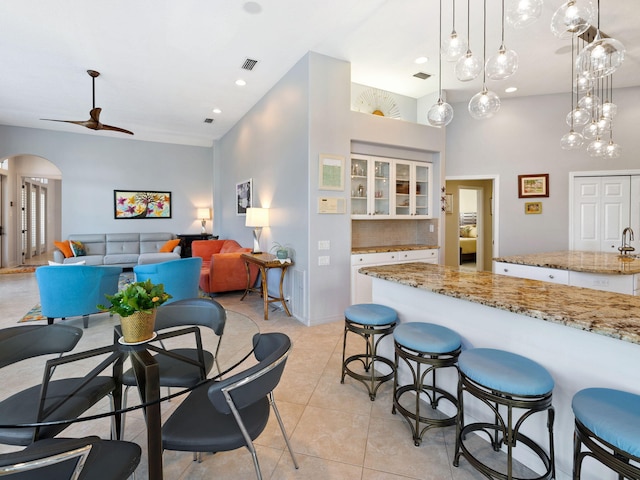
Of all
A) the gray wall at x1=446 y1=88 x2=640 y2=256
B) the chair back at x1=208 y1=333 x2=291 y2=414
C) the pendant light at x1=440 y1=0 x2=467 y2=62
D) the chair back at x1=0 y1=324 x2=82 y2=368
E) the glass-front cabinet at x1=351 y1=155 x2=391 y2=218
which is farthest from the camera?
the gray wall at x1=446 y1=88 x2=640 y2=256

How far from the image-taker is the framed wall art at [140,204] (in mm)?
7762

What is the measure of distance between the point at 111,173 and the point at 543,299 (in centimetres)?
889

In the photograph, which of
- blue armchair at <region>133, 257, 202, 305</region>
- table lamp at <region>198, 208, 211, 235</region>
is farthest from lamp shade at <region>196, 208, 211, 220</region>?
blue armchair at <region>133, 257, 202, 305</region>

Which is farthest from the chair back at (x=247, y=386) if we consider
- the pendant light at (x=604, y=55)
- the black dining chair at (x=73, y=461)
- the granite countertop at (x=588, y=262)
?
the granite countertop at (x=588, y=262)

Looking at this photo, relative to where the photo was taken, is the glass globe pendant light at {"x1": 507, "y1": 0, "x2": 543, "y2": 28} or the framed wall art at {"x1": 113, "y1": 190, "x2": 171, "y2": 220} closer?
the glass globe pendant light at {"x1": 507, "y1": 0, "x2": 543, "y2": 28}

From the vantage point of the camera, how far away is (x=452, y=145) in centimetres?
536

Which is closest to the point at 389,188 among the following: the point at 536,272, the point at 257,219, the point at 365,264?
the point at 365,264

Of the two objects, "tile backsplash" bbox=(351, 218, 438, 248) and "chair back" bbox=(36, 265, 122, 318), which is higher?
"tile backsplash" bbox=(351, 218, 438, 248)

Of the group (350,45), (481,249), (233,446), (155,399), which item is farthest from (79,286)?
(481,249)

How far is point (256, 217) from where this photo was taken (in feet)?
15.9

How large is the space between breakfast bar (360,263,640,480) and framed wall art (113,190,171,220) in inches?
298

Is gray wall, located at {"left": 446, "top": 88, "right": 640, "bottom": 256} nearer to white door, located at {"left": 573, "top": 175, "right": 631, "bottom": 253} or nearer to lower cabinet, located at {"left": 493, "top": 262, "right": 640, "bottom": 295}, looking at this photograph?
white door, located at {"left": 573, "top": 175, "right": 631, "bottom": 253}

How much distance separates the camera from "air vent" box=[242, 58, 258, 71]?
400 centimetres

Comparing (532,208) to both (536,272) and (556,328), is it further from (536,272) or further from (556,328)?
(556,328)
